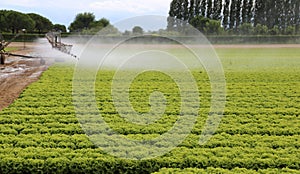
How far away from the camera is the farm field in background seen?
6.88m

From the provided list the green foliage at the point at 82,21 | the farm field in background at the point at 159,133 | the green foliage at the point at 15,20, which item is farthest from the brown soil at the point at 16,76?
the green foliage at the point at 82,21

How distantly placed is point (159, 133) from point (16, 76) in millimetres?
12283

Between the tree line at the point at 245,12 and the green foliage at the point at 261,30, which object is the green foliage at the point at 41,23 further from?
the green foliage at the point at 261,30

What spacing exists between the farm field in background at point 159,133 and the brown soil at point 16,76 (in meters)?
0.62

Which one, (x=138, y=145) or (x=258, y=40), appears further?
(x=258, y=40)

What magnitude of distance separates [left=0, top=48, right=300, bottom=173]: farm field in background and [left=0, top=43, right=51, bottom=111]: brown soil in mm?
619

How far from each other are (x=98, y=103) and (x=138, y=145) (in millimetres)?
4348

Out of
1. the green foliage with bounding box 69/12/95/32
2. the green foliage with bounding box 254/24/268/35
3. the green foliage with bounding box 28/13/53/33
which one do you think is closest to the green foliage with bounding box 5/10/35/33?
the green foliage with bounding box 69/12/95/32

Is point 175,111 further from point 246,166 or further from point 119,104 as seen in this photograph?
point 246,166

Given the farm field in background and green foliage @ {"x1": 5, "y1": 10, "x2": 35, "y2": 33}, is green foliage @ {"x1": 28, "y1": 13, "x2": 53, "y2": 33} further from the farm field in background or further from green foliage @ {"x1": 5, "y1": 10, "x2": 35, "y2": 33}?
the farm field in background

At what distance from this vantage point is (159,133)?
28.7 ft

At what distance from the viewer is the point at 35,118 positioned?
10016mm

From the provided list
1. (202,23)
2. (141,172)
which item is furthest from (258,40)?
(141,172)

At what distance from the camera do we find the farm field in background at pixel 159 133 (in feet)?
22.6
